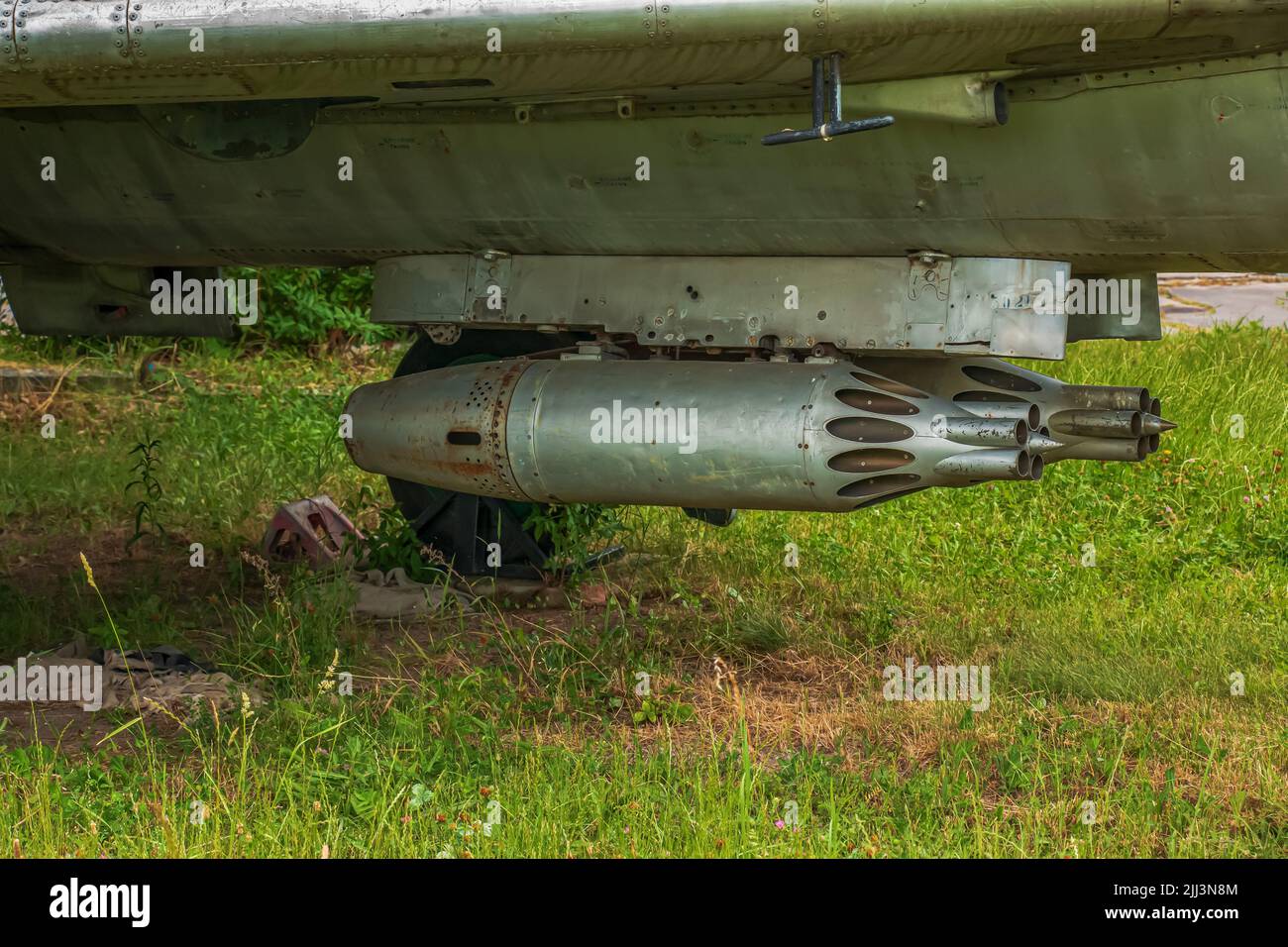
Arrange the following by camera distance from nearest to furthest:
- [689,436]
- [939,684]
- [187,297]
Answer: [689,436], [939,684], [187,297]

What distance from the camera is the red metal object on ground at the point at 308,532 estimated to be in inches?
332

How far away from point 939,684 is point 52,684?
376cm

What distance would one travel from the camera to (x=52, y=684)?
20.5 feet

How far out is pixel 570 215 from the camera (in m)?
6.15

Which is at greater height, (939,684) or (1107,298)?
(1107,298)

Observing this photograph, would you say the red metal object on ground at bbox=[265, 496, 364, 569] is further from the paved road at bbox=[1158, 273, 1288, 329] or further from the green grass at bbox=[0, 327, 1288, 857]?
the paved road at bbox=[1158, 273, 1288, 329]

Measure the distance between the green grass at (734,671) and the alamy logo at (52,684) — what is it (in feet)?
0.57

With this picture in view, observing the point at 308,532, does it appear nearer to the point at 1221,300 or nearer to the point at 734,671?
the point at 734,671

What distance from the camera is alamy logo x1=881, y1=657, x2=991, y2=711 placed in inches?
237

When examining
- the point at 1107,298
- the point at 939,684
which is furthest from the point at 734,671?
the point at 1107,298

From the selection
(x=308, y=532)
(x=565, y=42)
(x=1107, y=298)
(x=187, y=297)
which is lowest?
(x=308, y=532)

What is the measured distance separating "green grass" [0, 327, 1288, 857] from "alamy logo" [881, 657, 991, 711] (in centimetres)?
12

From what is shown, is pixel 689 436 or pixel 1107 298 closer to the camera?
pixel 689 436

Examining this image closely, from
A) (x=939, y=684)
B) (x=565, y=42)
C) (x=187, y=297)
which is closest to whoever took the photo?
(x=565, y=42)
